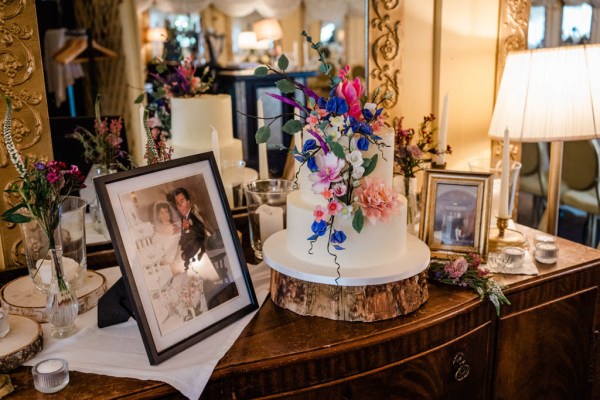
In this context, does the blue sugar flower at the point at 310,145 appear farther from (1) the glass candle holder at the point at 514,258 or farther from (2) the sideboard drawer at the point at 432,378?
(1) the glass candle holder at the point at 514,258

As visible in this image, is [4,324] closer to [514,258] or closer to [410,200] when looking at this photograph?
[410,200]

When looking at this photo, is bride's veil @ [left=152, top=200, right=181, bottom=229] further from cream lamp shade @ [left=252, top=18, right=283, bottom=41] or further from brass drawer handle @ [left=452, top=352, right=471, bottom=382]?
cream lamp shade @ [left=252, top=18, right=283, bottom=41]

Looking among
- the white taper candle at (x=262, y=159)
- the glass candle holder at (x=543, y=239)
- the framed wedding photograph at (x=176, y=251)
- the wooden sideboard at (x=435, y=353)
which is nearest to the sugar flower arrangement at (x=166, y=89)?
the white taper candle at (x=262, y=159)

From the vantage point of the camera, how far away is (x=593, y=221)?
371 centimetres

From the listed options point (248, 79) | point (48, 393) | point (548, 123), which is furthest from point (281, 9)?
point (48, 393)

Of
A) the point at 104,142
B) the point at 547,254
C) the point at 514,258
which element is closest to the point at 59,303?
the point at 104,142

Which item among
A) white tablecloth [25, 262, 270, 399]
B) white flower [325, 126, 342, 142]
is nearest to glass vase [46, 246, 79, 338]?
white tablecloth [25, 262, 270, 399]

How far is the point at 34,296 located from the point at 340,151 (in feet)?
2.61

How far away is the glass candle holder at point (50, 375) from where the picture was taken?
1025 millimetres

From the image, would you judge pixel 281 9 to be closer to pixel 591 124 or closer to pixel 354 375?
pixel 591 124

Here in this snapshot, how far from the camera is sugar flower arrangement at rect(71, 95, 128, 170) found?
1569 millimetres

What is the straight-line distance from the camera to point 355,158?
1.17 metres

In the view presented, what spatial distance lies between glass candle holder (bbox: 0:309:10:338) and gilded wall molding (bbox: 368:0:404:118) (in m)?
1.23

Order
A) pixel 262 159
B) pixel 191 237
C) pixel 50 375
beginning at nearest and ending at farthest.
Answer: pixel 50 375 → pixel 191 237 → pixel 262 159
